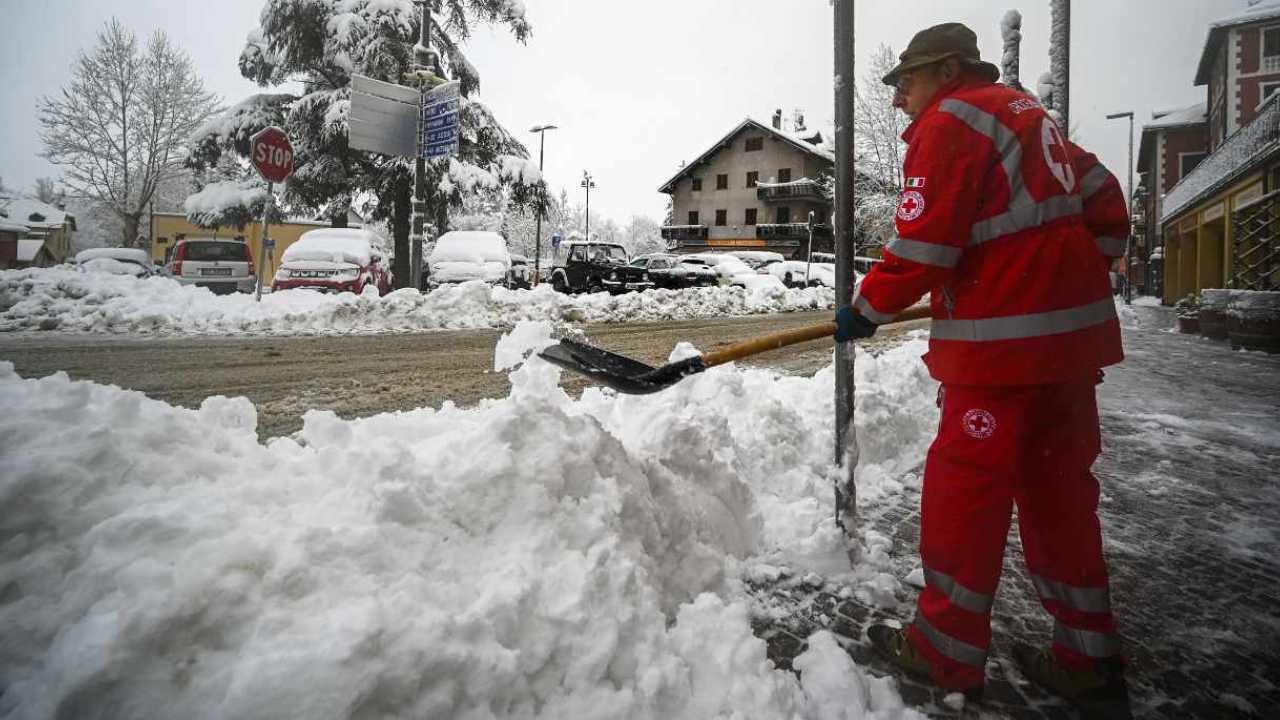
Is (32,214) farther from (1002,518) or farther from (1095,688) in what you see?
(1095,688)

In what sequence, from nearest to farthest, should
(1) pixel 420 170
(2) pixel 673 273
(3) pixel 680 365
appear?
(3) pixel 680 365
(1) pixel 420 170
(2) pixel 673 273

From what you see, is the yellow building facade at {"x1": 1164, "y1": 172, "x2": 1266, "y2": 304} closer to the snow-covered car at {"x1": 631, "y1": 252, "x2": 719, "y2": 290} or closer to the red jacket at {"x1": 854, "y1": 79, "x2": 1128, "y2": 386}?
the snow-covered car at {"x1": 631, "y1": 252, "x2": 719, "y2": 290}

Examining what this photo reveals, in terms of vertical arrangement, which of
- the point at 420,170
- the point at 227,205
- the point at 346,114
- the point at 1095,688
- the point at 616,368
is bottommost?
the point at 1095,688

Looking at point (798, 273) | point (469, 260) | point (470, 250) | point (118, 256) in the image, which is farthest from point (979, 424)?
point (798, 273)

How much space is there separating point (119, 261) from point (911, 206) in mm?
23480

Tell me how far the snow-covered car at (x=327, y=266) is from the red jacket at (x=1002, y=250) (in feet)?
36.7

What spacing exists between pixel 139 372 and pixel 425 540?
498cm

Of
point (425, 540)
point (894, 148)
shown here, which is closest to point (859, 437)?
point (425, 540)

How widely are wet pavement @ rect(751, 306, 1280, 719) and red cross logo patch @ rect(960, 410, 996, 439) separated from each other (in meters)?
0.72

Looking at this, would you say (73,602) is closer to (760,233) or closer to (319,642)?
(319,642)

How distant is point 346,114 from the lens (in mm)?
14414

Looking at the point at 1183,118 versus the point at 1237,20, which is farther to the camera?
the point at 1183,118

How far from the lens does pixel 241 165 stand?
1784 cm

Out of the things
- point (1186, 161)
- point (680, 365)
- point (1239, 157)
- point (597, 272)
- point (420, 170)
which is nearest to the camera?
point (680, 365)
